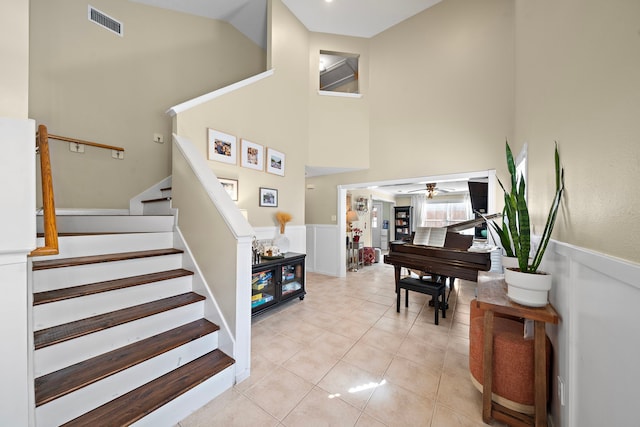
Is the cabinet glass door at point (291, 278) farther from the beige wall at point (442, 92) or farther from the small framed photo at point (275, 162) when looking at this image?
the beige wall at point (442, 92)

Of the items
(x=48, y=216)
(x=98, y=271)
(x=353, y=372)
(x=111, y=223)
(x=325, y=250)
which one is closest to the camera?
(x=48, y=216)

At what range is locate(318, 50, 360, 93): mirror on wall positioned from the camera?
533 cm

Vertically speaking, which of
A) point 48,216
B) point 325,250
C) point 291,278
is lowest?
point 291,278

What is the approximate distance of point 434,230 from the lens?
3.27 m

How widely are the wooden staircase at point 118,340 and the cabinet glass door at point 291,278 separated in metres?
1.38

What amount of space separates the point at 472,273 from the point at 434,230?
884mm

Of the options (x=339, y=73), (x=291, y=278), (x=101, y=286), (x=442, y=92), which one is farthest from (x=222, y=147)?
(x=339, y=73)

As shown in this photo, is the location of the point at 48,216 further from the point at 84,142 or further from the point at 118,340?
the point at 84,142

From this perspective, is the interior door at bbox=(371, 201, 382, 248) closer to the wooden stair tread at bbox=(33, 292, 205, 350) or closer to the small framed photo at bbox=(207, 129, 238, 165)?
the small framed photo at bbox=(207, 129, 238, 165)

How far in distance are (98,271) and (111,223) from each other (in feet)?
2.53

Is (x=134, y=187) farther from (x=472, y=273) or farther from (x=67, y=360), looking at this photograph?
(x=472, y=273)

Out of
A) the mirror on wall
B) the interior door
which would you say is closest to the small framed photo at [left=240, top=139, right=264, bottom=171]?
the mirror on wall

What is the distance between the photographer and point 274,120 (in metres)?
3.57

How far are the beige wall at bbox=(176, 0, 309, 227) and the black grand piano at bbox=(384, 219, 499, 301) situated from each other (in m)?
1.85
